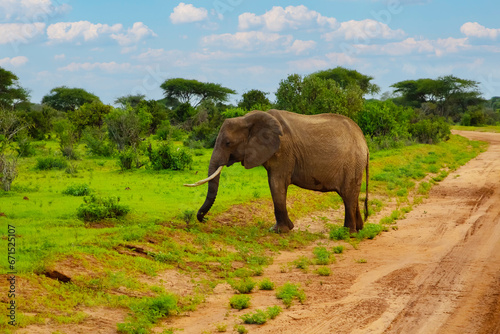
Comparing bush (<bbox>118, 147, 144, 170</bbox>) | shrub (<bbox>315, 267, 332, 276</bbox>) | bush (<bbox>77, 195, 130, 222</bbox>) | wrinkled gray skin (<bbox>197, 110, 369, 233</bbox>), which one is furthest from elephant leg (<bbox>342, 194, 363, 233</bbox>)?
bush (<bbox>118, 147, 144, 170</bbox>)

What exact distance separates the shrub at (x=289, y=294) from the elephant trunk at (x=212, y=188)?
11.2 ft

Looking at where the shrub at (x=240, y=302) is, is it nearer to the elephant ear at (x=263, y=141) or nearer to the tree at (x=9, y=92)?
the elephant ear at (x=263, y=141)

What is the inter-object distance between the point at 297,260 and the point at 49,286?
460cm

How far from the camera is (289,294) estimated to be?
8.36 metres

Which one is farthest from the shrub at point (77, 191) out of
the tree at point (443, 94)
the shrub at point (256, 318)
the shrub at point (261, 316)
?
the tree at point (443, 94)

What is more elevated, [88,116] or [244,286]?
[88,116]

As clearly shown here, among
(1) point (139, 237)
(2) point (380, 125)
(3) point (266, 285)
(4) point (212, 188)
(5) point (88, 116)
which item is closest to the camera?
(3) point (266, 285)

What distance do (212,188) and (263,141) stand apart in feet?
4.86

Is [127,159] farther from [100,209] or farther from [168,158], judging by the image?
[100,209]

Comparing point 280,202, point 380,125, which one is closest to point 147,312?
point 280,202

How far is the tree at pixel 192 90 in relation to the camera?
56.2 metres

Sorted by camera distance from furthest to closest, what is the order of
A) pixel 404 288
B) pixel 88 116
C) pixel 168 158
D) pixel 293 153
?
pixel 88 116
pixel 168 158
pixel 293 153
pixel 404 288

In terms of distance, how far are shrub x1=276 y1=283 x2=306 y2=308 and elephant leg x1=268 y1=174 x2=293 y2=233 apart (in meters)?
3.62

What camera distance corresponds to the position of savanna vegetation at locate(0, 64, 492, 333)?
7910 millimetres
